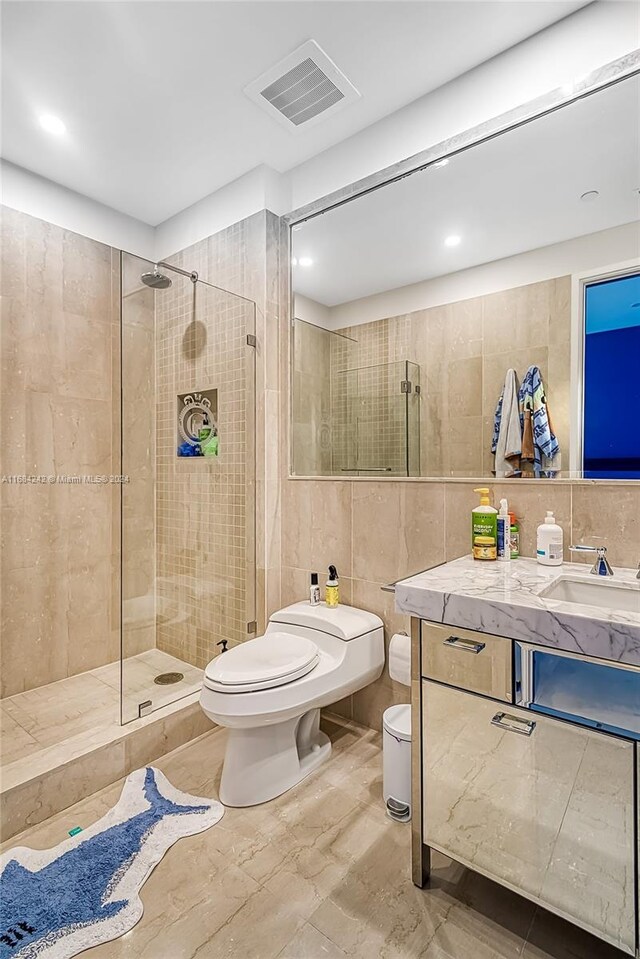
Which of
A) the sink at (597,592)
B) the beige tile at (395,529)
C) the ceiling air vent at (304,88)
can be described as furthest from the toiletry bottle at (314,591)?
the ceiling air vent at (304,88)

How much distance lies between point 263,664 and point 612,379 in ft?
4.79

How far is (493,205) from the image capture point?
1.67 m

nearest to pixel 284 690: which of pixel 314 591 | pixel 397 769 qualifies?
pixel 397 769

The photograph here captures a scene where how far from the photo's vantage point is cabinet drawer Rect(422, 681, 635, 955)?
3.22 ft

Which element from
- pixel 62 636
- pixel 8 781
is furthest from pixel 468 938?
pixel 62 636

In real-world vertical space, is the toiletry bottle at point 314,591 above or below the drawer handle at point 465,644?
below

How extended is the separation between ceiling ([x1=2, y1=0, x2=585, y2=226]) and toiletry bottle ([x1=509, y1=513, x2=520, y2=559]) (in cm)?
159

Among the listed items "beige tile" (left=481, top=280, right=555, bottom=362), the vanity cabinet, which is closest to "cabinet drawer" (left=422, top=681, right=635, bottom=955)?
the vanity cabinet

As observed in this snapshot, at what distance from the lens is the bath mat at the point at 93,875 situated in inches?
46.1

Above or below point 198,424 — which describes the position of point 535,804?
below

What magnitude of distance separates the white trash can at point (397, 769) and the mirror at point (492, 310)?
0.90 m

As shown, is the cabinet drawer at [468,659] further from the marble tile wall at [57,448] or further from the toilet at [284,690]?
the marble tile wall at [57,448]

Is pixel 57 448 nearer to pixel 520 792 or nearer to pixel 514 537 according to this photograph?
pixel 514 537

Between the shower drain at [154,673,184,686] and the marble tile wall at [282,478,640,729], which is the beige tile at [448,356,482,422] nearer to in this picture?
the marble tile wall at [282,478,640,729]
